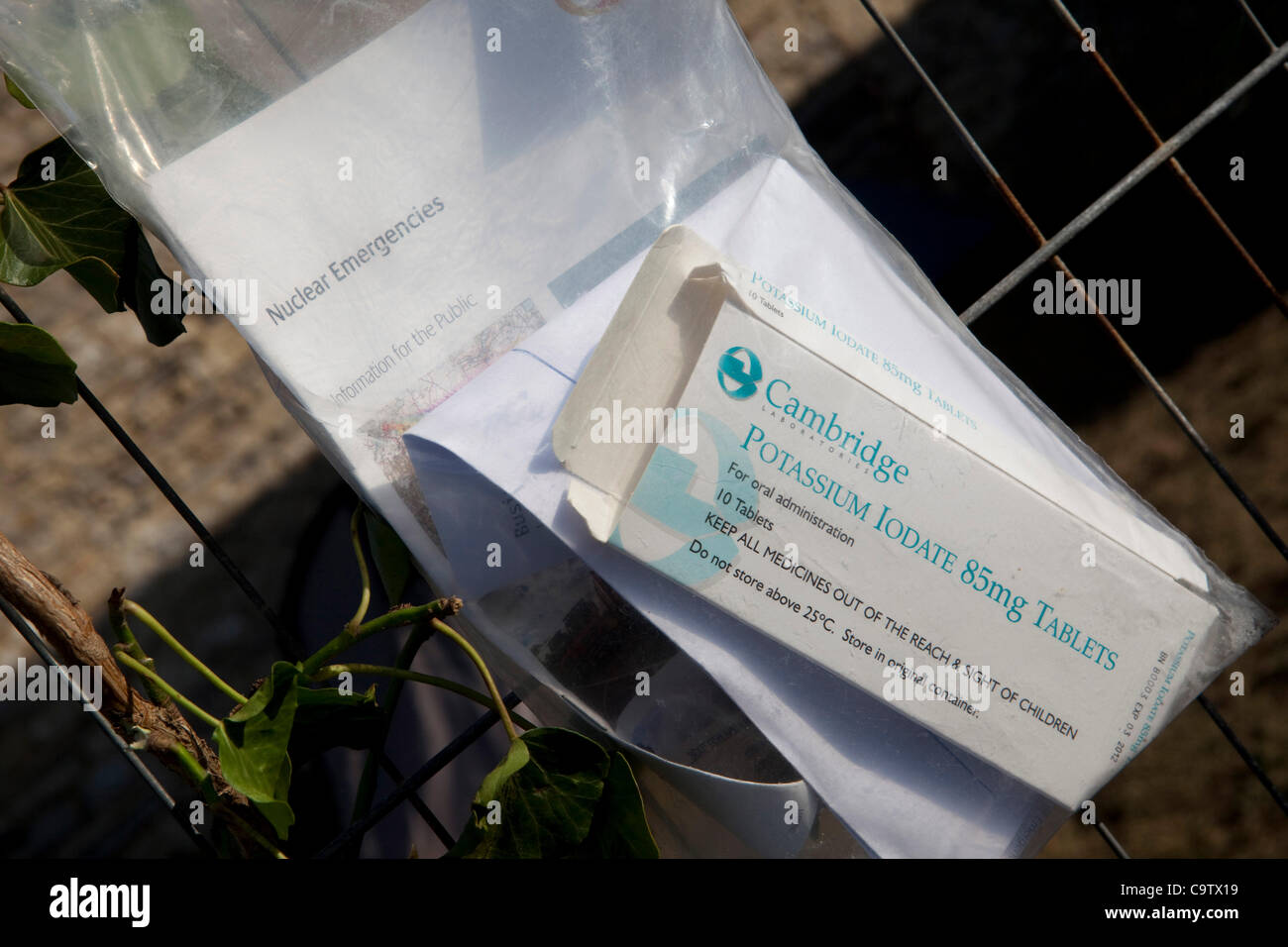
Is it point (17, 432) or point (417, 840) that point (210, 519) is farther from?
point (417, 840)

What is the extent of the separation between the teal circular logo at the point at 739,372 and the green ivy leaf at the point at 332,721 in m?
0.21

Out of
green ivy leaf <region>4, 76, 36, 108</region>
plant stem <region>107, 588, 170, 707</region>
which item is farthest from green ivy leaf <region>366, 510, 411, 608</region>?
green ivy leaf <region>4, 76, 36, 108</region>

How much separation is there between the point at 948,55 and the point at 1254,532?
0.73 metres

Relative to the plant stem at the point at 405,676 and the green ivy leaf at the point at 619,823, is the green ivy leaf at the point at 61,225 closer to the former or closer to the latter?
the plant stem at the point at 405,676

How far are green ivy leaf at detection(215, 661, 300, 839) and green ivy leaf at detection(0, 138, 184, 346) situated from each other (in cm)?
22

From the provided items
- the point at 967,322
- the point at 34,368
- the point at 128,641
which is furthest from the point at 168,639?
the point at 967,322

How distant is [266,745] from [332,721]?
44 millimetres

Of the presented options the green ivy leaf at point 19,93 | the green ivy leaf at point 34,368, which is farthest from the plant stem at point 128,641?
the green ivy leaf at point 19,93

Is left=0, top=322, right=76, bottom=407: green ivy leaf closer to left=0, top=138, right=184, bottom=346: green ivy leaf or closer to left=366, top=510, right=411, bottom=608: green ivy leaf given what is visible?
left=0, top=138, right=184, bottom=346: green ivy leaf

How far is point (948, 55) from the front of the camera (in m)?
1.23

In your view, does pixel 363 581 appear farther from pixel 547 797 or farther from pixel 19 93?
pixel 19 93

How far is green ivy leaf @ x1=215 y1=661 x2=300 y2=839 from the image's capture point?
39cm

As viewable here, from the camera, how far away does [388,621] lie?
1.34 feet

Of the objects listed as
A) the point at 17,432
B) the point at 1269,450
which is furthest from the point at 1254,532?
the point at 17,432
